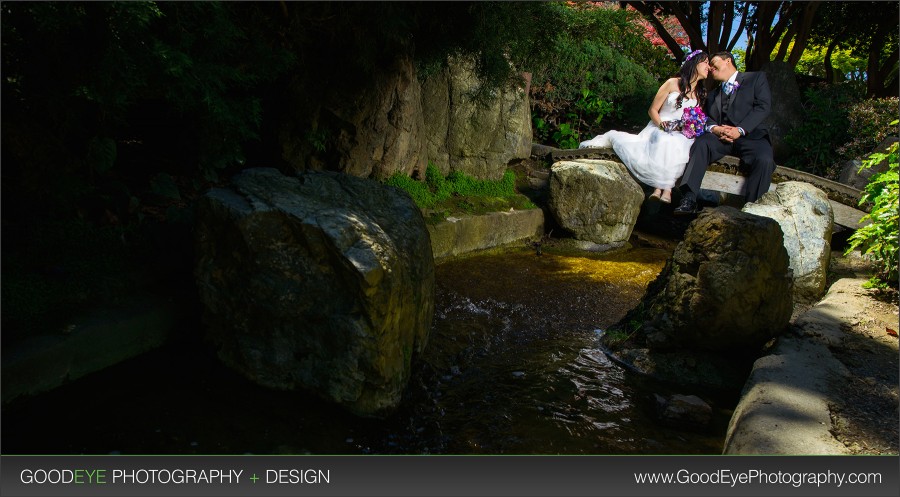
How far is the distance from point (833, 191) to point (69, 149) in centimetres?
824

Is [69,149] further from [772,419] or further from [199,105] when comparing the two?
[772,419]

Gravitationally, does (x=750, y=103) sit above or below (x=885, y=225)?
above

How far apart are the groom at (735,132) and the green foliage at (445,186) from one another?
7.46 ft

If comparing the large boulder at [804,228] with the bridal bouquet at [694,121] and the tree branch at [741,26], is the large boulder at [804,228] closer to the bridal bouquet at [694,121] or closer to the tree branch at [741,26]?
the bridal bouquet at [694,121]

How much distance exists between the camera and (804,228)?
632 cm

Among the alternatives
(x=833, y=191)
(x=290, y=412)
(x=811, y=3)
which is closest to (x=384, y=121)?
(x=290, y=412)

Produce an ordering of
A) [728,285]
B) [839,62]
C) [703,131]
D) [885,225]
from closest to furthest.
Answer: [728,285] < [885,225] < [703,131] < [839,62]

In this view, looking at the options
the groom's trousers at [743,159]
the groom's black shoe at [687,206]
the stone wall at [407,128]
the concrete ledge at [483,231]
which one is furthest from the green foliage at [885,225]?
the concrete ledge at [483,231]

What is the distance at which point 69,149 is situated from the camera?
11.7ft

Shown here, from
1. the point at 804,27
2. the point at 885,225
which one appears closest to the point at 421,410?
the point at 885,225

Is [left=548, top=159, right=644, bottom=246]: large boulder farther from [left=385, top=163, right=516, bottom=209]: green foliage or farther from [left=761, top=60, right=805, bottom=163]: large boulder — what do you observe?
[left=761, top=60, right=805, bottom=163]: large boulder

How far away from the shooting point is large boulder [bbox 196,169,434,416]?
3.42 meters

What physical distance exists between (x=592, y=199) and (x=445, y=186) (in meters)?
1.91

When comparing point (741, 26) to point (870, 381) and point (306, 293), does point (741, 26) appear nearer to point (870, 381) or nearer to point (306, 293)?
point (870, 381)
